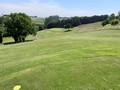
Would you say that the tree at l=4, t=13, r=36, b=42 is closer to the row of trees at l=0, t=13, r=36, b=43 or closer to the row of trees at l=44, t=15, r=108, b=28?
the row of trees at l=0, t=13, r=36, b=43

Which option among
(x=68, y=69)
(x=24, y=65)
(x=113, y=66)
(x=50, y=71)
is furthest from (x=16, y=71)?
(x=113, y=66)

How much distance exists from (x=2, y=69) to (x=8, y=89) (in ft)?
17.2

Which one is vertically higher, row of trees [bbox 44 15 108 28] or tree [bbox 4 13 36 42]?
tree [bbox 4 13 36 42]

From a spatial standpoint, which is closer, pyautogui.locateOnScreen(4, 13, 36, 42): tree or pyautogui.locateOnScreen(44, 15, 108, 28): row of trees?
pyautogui.locateOnScreen(4, 13, 36, 42): tree

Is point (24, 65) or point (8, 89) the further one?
point (24, 65)

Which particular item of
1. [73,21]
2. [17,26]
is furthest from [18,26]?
[73,21]

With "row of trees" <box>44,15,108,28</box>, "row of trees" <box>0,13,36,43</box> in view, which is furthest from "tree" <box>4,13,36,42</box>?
"row of trees" <box>44,15,108,28</box>

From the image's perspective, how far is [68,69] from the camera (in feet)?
66.1

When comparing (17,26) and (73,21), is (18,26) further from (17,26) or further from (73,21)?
(73,21)

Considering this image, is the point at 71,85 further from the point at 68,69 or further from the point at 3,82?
the point at 3,82

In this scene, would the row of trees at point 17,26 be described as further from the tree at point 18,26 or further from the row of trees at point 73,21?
the row of trees at point 73,21

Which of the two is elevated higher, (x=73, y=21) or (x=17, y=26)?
(x=17, y=26)

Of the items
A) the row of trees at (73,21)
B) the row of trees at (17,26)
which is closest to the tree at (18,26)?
the row of trees at (17,26)

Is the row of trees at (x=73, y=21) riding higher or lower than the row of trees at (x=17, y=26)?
lower
